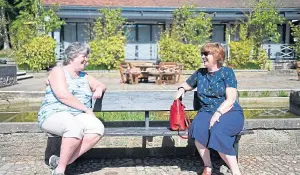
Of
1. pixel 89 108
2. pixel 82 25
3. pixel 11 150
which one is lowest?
pixel 11 150

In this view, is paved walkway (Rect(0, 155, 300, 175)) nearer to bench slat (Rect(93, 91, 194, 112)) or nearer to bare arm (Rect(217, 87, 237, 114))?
bench slat (Rect(93, 91, 194, 112))

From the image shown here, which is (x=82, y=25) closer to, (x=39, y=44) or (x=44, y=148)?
(x=39, y=44)

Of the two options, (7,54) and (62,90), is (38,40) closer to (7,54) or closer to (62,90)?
(7,54)

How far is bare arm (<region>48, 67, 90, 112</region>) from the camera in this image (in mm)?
4254

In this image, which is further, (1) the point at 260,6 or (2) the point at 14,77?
(1) the point at 260,6

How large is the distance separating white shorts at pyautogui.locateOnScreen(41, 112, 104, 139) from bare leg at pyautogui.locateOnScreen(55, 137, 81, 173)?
5 centimetres

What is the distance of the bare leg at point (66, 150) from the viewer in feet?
13.4

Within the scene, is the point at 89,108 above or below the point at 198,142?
above

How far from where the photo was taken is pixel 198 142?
4363 mm

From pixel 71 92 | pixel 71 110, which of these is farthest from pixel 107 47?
pixel 71 110

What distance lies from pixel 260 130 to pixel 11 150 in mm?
3271

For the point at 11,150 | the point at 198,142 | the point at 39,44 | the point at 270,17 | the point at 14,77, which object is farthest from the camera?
the point at 270,17

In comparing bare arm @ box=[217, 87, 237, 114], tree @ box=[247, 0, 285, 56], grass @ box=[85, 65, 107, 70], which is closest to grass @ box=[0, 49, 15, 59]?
grass @ box=[85, 65, 107, 70]

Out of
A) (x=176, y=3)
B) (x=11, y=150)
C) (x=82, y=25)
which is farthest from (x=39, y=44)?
(x=11, y=150)
